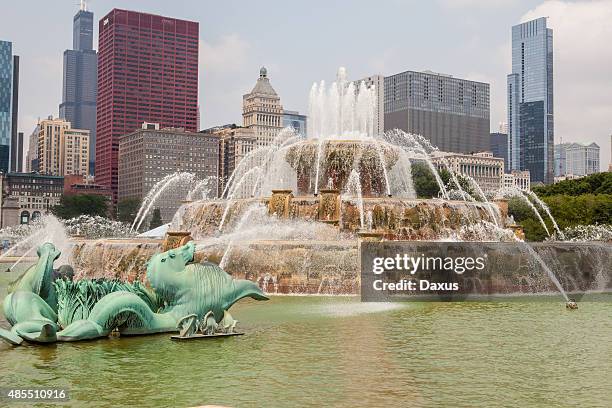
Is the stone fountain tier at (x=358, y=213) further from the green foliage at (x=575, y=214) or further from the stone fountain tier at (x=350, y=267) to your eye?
the green foliage at (x=575, y=214)

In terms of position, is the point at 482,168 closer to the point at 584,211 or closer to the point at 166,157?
the point at 166,157

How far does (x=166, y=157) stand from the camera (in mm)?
188125

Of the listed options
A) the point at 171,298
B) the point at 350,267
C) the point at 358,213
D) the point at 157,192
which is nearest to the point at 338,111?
the point at 358,213

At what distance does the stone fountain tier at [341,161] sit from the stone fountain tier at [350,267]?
45.6 ft

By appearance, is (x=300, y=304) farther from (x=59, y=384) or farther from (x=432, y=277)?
(x=59, y=384)

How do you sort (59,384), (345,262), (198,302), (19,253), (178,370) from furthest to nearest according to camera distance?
(19,253) < (345,262) < (198,302) < (178,370) < (59,384)

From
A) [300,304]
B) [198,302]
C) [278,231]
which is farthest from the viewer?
[278,231]

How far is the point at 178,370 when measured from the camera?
11.5 meters

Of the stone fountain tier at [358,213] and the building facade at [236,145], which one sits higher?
the building facade at [236,145]

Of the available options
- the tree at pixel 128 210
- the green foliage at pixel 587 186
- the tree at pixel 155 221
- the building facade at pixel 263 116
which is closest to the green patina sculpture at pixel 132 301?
the green foliage at pixel 587 186

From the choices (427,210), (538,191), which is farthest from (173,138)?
(427,210)

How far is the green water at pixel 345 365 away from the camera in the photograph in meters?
9.91

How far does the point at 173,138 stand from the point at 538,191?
114 meters

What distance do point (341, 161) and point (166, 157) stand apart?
155 meters
